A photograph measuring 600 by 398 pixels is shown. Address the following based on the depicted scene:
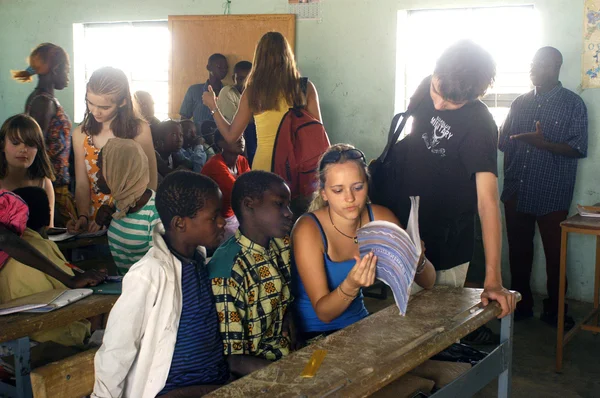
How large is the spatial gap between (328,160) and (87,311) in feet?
3.19

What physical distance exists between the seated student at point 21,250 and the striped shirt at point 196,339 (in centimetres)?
72

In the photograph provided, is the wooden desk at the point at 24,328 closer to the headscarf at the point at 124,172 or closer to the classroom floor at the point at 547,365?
the headscarf at the point at 124,172

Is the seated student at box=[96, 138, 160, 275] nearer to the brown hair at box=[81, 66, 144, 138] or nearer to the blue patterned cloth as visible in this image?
the brown hair at box=[81, 66, 144, 138]

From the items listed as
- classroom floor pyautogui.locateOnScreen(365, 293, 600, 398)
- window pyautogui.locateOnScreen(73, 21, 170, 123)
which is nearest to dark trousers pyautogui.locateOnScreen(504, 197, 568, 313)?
classroom floor pyautogui.locateOnScreen(365, 293, 600, 398)

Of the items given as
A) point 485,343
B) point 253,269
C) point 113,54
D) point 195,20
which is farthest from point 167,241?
point 113,54

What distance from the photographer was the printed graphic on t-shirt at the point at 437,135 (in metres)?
2.38

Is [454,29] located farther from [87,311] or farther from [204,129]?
[87,311]

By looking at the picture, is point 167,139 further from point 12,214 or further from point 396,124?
point 396,124

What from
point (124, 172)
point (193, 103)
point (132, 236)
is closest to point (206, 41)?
point (193, 103)

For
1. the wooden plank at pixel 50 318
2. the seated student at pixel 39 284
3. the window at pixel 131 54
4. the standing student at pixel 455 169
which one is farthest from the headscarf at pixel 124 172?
the window at pixel 131 54

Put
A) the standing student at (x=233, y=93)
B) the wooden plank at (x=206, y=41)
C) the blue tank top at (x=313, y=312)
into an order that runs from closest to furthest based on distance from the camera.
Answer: the blue tank top at (x=313, y=312)
the standing student at (x=233, y=93)
the wooden plank at (x=206, y=41)

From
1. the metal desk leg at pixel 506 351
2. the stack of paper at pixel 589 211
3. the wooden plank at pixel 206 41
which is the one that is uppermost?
the wooden plank at pixel 206 41

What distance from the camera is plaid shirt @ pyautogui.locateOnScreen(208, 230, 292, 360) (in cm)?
208

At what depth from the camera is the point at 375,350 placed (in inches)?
67.9
